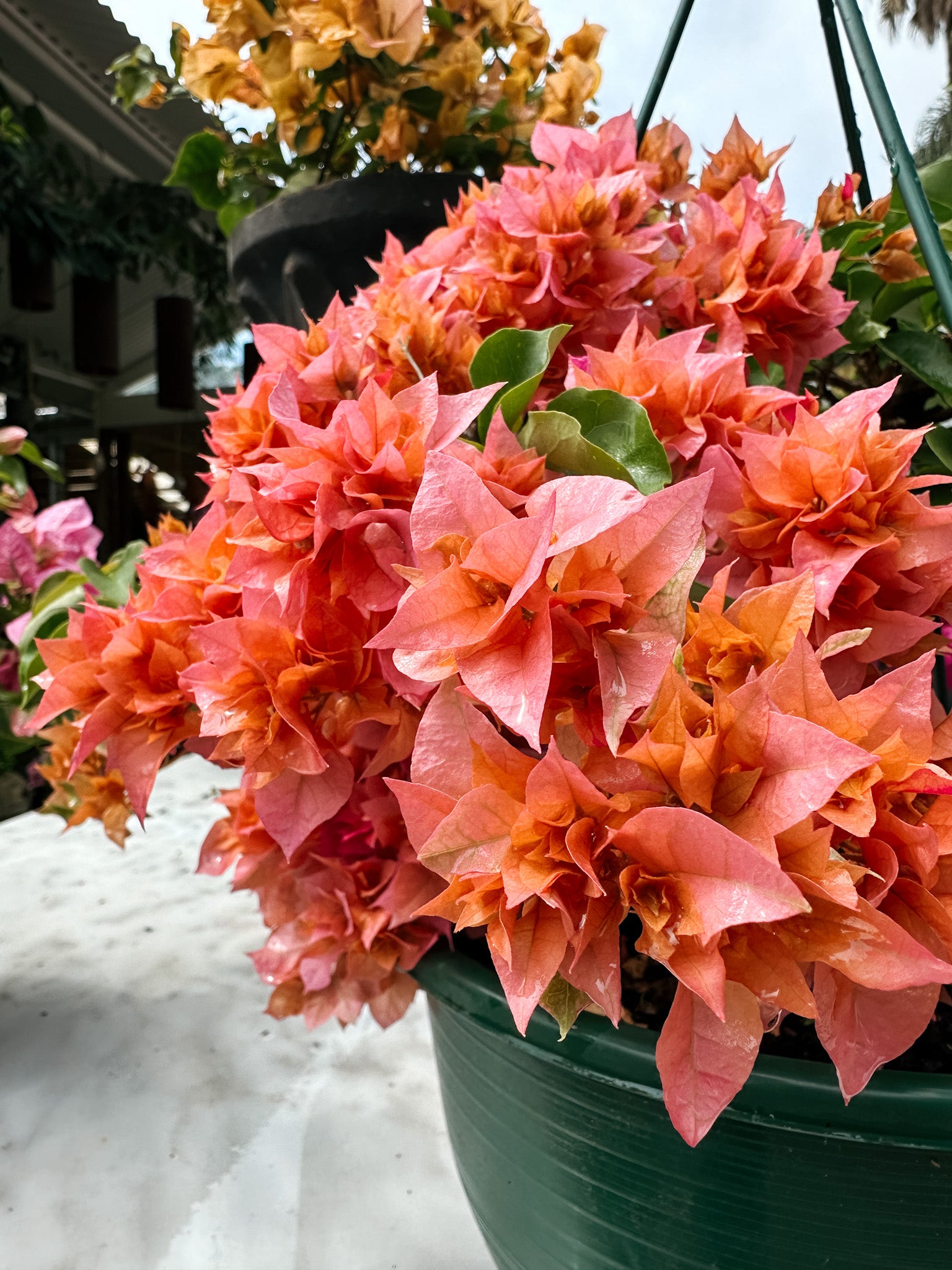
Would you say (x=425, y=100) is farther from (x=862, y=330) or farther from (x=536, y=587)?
(x=536, y=587)

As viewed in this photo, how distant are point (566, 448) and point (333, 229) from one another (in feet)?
1.20

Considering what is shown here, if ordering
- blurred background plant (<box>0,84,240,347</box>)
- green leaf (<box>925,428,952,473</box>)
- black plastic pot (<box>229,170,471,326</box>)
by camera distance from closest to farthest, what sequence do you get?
green leaf (<box>925,428,952,473</box>) → black plastic pot (<box>229,170,471,326</box>) → blurred background plant (<box>0,84,240,347</box>)

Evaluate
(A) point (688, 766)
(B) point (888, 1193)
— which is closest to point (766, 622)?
(A) point (688, 766)

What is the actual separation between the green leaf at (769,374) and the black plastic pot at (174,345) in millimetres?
2022

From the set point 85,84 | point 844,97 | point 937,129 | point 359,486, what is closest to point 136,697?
point 359,486

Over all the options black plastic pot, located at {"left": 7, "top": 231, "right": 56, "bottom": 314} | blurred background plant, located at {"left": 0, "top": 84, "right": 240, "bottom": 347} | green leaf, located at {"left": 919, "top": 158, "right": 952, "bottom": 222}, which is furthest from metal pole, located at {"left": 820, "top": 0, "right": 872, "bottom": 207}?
black plastic pot, located at {"left": 7, "top": 231, "right": 56, "bottom": 314}

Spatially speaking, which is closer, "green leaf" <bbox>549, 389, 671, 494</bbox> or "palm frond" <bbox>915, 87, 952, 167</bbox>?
"green leaf" <bbox>549, 389, 671, 494</bbox>

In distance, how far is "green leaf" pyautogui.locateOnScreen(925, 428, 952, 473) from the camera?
0.89ft

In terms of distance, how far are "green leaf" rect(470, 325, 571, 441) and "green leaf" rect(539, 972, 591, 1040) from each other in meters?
0.14

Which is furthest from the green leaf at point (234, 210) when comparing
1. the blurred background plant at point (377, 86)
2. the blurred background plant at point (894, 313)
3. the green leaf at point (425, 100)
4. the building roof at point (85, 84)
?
the building roof at point (85, 84)

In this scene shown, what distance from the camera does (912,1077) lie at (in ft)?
0.60

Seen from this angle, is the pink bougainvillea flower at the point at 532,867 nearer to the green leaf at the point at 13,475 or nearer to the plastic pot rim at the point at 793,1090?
the plastic pot rim at the point at 793,1090

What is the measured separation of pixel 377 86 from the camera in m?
0.51

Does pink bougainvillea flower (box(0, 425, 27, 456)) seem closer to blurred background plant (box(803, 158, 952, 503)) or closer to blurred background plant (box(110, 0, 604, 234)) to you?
blurred background plant (box(110, 0, 604, 234))
